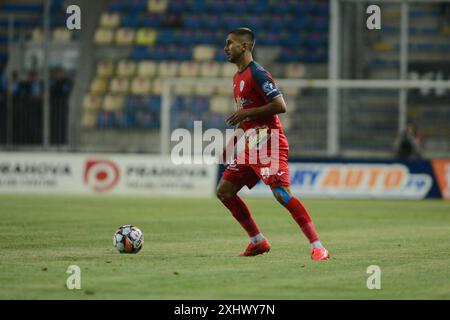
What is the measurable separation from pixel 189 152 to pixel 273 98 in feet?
49.8

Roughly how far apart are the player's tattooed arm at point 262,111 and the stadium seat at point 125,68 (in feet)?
71.6

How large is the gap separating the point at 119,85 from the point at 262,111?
69.8 ft

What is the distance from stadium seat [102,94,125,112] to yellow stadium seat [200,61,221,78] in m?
2.98

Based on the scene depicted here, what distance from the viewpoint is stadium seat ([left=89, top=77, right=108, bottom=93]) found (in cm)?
3256

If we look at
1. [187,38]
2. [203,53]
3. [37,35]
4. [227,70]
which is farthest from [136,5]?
[227,70]

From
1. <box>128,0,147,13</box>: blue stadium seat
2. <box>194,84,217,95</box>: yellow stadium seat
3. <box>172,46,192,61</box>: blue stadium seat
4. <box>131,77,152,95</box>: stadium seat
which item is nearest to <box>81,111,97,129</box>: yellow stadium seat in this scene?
<box>131,77,152,95</box>: stadium seat

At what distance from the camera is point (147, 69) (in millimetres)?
33375

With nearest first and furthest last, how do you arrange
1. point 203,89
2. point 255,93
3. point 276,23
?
1. point 255,93
2. point 203,89
3. point 276,23

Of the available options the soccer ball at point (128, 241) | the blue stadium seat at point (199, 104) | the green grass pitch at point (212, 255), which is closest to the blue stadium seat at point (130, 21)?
the blue stadium seat at point (199, 104)

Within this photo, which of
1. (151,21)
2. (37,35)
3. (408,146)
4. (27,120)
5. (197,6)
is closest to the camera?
(408,146)

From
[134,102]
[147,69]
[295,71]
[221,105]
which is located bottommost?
[221,105]

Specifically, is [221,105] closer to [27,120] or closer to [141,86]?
[141,86]

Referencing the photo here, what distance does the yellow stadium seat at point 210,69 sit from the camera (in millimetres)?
32719

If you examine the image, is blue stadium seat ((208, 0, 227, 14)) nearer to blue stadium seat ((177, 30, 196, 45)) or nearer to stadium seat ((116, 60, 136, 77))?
blue stadium seat ((177, 30, 196, 45))
